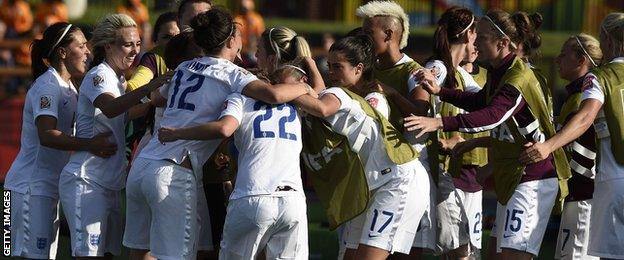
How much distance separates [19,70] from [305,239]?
10.1 m

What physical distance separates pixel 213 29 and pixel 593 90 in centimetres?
221

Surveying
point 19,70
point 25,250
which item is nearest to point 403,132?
point 25,250

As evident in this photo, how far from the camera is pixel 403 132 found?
8.01 meters

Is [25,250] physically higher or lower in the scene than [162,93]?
lower

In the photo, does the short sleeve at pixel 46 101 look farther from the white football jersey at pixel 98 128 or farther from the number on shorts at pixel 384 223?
the number on shorts at pixel 384 223

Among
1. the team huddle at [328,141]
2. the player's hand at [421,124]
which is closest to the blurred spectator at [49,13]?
the team huddle at [328,141]

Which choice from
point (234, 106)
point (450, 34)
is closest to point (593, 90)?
point (450, 34)

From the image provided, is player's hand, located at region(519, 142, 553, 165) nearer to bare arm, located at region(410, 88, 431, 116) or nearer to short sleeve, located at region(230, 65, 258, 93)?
bare arm, located at region(410, 88, 431, 116)

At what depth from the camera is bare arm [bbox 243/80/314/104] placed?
270 inches

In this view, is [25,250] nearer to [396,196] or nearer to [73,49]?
[73,49]

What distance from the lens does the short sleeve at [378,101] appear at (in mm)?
7574

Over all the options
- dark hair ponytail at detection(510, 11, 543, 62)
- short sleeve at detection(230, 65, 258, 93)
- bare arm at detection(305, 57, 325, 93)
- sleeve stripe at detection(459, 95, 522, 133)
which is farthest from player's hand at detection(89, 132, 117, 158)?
dark hair ponytail at detection(510, 11, 543, 62)

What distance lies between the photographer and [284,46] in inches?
299

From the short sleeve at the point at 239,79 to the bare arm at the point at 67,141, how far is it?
3.65ft
